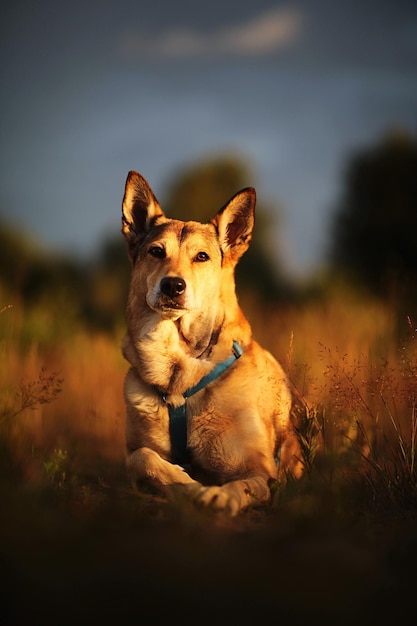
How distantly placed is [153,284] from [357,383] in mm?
1516

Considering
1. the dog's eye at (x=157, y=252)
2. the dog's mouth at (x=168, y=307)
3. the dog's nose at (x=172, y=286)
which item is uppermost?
the dog's eye at (x=157, y=252)

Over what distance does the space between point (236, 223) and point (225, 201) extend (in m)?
19.8

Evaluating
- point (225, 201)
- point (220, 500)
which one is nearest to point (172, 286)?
point (220, 500)

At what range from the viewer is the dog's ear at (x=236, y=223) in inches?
174

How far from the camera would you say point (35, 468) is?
380 cm

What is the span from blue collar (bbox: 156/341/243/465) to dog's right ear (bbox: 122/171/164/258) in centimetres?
112

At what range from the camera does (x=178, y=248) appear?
4.21 metres

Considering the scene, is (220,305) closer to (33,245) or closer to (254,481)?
(254,481)

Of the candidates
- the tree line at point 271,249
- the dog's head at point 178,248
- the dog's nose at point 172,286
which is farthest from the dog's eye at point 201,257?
the tree line at point 271,249

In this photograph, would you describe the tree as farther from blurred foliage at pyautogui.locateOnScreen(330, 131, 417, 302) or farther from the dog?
the dog

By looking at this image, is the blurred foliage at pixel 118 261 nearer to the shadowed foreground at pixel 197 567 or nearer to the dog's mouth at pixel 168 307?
the dog's mouth at pixel 168 307

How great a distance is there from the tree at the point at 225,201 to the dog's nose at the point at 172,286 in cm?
1794

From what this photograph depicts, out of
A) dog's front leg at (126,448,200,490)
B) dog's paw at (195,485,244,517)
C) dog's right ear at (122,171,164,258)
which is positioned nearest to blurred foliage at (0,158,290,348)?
dog's right ear at (122,171,164,258)

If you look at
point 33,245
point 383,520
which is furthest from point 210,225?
point 33,245
